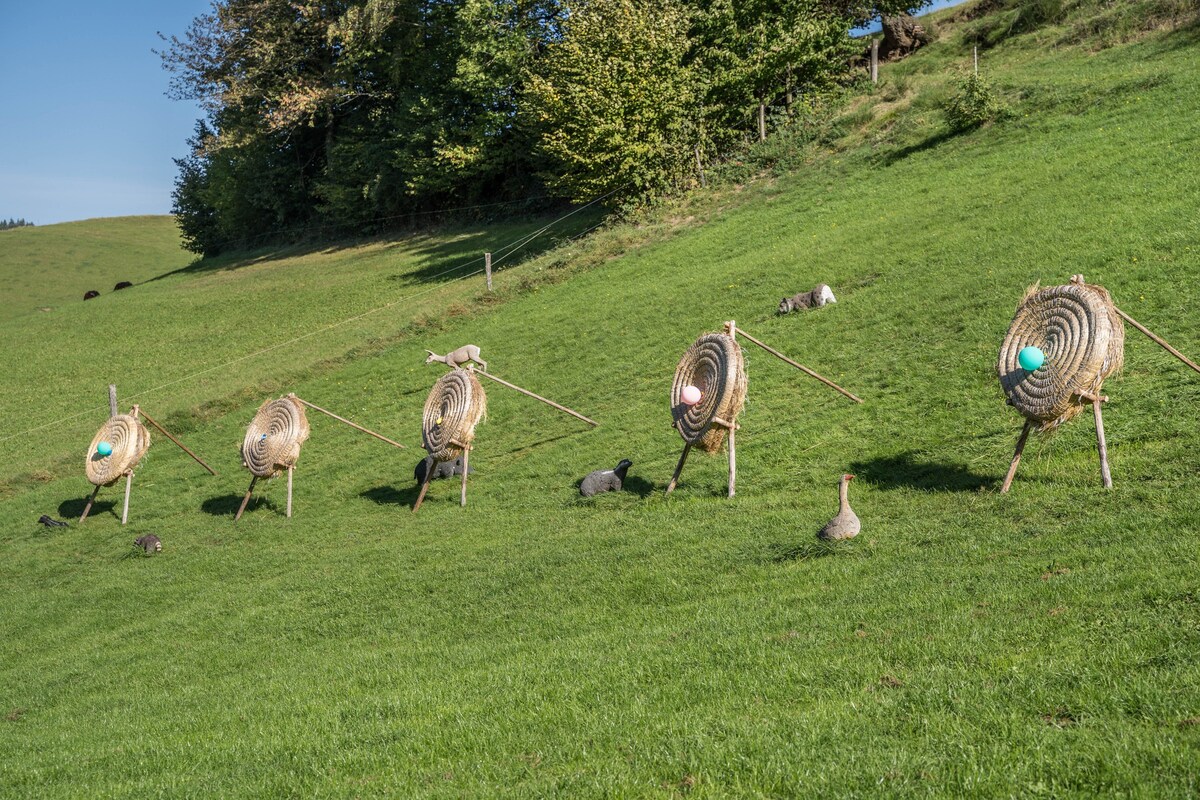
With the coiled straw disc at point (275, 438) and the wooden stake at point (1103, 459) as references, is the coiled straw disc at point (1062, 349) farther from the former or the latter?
the coiled straw disc at point (275, 438)

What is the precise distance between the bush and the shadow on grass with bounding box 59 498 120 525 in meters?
31.5

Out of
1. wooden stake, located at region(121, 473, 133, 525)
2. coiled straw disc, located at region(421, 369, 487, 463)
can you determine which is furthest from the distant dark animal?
wooden stake, located at region(121, 473, 133, 525)

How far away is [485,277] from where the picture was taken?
48.2 metres

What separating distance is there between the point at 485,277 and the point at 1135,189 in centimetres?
2843

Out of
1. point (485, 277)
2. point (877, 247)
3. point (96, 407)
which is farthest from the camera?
point (485, 277)

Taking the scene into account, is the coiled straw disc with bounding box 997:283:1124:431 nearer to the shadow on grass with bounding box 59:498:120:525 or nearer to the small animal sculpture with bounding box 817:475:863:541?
the small animal sculpture with bounding box 817:475:863:541

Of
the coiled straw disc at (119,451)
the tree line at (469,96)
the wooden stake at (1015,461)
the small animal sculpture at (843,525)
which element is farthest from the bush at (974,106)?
the coiled straw disc at (119,451)

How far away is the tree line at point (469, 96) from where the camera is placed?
46.5 meters

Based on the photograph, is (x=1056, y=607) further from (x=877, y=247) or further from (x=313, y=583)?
(x=877, y=247)

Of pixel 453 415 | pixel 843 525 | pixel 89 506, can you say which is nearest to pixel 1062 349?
pixel 843 525

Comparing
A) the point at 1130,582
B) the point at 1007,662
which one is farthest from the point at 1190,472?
the point at 1007,662

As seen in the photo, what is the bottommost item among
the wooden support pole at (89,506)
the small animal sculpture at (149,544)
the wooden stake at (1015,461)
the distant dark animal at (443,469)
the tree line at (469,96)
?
the small animal sculpture at (149,544)

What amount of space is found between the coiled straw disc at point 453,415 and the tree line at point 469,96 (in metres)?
23.2

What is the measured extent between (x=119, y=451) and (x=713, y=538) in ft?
65.0
